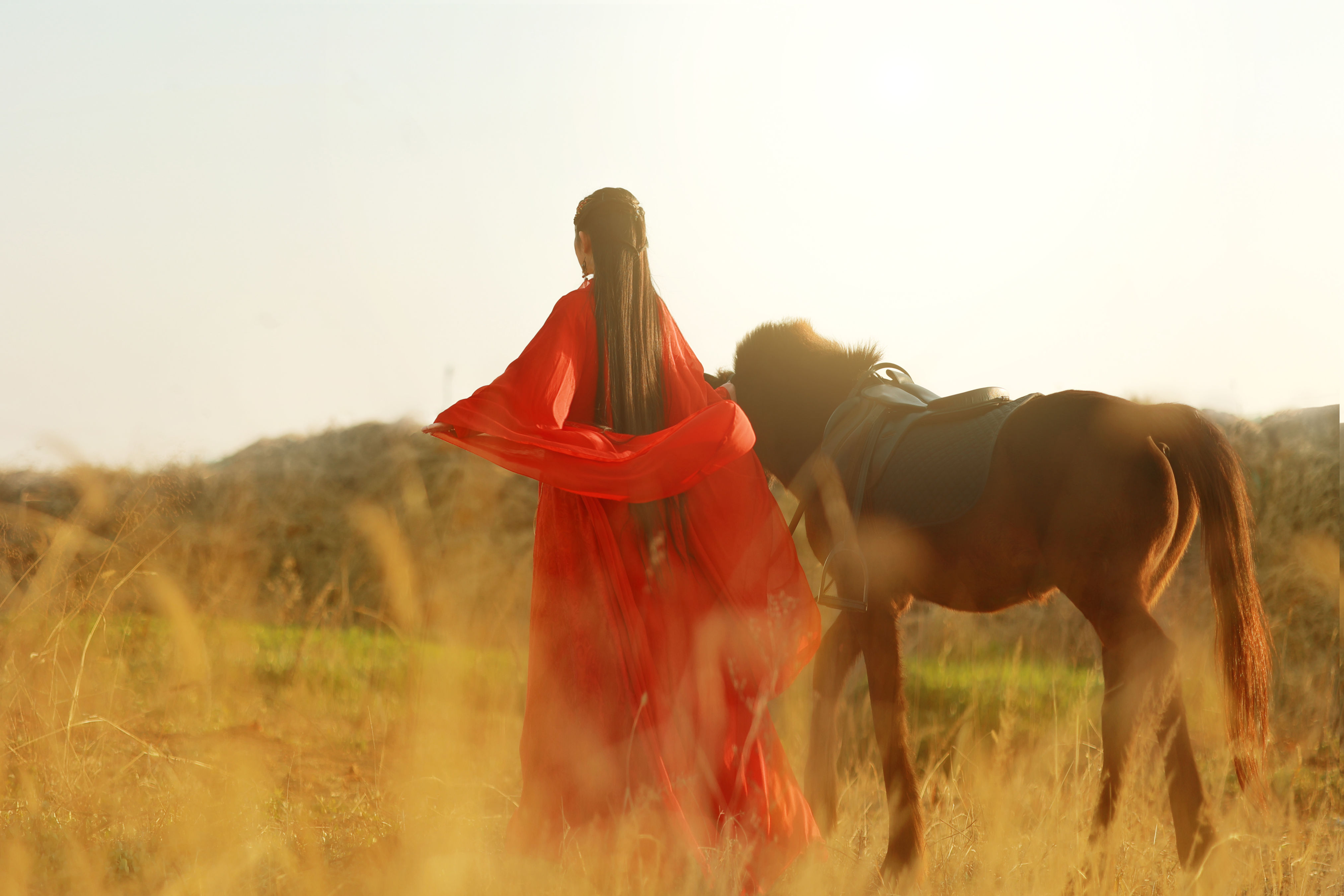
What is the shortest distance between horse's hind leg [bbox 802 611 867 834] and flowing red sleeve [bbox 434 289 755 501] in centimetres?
96

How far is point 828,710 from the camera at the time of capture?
348 cm

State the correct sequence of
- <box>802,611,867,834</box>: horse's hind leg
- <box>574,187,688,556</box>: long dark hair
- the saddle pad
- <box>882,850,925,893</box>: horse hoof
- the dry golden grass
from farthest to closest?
1. <box>802,611,867,834</box>: horse's hind leg
2. the saddle pad
3. <box>574,187,688,556</box>: long dark hair
4. <box>882,850,925,893</box>: horse hoof
5. the dry golden grass

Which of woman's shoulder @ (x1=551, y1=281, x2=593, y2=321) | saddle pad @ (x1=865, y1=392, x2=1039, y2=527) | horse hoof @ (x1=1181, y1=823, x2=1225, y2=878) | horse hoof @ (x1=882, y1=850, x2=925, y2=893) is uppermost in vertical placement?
woman's shoulder @ (x1=551, y1=281, x2=593, y2=321)

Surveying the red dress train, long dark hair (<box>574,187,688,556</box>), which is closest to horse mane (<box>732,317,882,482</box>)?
the red dress train

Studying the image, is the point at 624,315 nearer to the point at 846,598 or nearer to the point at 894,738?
the point at 846,598

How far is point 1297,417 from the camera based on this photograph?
7.65 meters

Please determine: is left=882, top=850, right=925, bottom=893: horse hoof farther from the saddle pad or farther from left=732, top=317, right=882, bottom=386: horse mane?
left=732, top=317, right=882, bottom=386: horse mane

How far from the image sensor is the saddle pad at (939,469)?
10.1ft

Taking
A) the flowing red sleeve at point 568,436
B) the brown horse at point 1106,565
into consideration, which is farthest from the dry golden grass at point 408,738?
the flowing red sleeve at point 568,436

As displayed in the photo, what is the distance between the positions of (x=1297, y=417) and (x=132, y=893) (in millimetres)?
8991

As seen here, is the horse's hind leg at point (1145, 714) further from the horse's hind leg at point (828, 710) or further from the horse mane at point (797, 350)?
the horse mane at point (797, 350)

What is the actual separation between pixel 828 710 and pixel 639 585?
1.11 meters

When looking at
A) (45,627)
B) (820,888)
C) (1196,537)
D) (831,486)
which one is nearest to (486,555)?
(45,627)

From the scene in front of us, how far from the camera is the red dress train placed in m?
2.71
